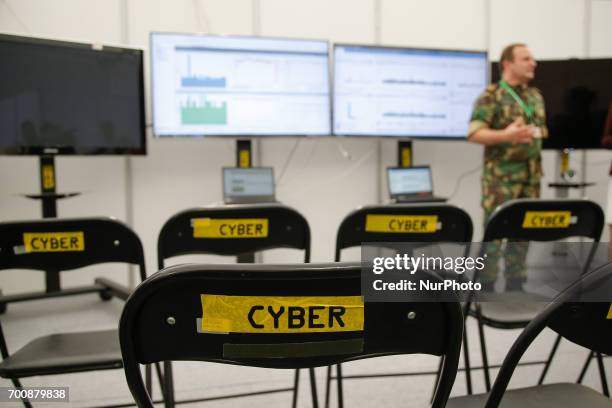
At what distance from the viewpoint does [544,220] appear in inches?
58.9

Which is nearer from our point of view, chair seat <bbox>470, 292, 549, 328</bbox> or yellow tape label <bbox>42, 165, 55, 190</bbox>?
chair seat <bbox>470, 292, 549, 328</bbox>

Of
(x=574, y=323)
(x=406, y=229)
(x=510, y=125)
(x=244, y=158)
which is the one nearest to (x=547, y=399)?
(x=574, y=323)

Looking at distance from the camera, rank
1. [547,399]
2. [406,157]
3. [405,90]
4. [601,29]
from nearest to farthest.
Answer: [547,399] → [405,90] → [406,157] → [601,29]

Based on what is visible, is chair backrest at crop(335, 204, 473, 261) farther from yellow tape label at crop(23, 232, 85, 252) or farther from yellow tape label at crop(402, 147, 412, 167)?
yellow tape label at crop(402, 147, 412, 167)

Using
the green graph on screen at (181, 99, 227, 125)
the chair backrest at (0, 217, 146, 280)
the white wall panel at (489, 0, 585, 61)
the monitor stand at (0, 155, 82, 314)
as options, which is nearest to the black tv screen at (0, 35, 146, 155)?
the monitor stand at (0, 155, 82, 314)

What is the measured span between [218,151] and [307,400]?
2.19 meters

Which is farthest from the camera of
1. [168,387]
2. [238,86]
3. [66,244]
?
[238,86]

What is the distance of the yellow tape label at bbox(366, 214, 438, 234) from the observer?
4.66 feet

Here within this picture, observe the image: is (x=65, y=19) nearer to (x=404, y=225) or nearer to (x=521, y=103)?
(x=404, y=225)

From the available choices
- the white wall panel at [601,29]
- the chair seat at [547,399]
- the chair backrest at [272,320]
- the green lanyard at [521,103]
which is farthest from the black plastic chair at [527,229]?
the white wall panel at [601,29]

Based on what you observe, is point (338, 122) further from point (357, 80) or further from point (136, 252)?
point (136, 252)

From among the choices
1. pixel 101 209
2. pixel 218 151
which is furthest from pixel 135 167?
pixel 218 151

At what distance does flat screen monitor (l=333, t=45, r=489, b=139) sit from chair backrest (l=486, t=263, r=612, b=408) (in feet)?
8.75

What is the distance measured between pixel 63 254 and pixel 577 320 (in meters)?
1.25
